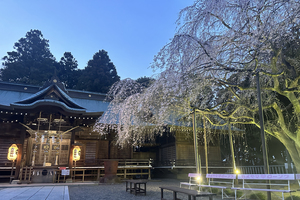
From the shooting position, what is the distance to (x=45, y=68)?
104 ft

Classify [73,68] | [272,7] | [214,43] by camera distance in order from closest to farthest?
[272,7]
[214,43]
[73,68]

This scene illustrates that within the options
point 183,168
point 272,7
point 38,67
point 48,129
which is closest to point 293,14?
point 272,7

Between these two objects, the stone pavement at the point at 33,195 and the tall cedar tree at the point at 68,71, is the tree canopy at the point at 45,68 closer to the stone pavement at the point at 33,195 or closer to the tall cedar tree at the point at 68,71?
the tall cedar tree at the point at 68,71

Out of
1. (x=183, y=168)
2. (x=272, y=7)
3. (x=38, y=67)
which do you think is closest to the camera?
(x=272, y=7)

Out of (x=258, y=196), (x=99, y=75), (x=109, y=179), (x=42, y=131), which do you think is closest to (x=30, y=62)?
(x=99, y=75)

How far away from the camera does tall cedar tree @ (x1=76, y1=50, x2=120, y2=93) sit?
30.9 metres

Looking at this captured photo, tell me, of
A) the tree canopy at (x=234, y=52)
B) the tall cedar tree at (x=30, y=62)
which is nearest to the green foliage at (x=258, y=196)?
the tree canopy at (x=234, y=52)

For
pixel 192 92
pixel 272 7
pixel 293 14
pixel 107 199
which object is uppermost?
pixel 272 7

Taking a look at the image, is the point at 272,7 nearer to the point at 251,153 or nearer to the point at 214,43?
the point at 214,43

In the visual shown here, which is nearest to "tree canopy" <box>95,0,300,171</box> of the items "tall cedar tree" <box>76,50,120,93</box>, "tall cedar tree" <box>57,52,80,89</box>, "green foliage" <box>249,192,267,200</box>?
"green foliage" <box>249,192,267,200</box>

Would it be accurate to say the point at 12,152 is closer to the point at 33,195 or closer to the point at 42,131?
the point at 42,131

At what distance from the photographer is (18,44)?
110ft

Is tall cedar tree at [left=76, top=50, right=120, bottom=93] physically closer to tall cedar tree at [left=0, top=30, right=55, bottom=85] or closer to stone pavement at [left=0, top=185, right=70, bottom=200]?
tall cedar tree at [left=0, top=30, right=55, bottom=85]

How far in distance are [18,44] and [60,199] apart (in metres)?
35.1
